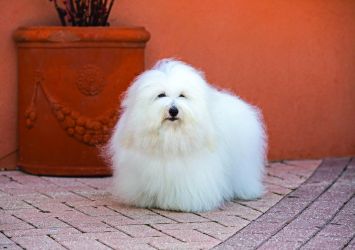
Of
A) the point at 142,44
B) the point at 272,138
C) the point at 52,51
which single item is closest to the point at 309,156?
the point at 272,138

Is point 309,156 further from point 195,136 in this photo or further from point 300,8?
point 195,136

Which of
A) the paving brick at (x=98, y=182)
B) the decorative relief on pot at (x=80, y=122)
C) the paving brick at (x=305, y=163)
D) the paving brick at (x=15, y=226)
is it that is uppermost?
the decorative relief on pot at (x=80, y=122)

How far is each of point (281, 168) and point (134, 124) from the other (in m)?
2.47

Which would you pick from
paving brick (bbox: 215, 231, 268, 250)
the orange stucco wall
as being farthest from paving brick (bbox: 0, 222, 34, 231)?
the orange stucco wall

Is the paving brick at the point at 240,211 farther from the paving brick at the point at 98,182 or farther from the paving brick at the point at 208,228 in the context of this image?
the paving brick at the point at 98,182

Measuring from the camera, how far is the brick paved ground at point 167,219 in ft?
19.4

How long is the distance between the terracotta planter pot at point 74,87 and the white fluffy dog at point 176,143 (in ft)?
3.81

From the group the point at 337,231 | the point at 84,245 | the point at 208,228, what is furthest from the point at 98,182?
the point at 337,231

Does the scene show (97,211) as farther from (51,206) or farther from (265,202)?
(265,202)

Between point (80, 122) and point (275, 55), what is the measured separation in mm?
1994

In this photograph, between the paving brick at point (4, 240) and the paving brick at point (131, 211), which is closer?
the paving brick at point (4, 240)

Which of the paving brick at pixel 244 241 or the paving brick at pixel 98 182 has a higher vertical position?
the paving brick at pixel 244 241

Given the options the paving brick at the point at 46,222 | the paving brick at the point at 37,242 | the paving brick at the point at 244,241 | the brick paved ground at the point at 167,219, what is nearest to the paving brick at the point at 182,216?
the brick paved ground at the point at 167,219

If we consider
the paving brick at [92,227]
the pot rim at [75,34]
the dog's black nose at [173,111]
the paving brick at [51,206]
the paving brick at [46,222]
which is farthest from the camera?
the pot rim at [75,34]
